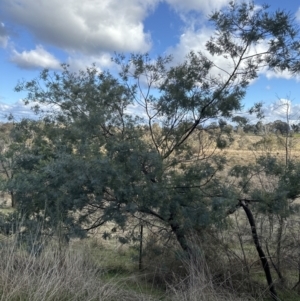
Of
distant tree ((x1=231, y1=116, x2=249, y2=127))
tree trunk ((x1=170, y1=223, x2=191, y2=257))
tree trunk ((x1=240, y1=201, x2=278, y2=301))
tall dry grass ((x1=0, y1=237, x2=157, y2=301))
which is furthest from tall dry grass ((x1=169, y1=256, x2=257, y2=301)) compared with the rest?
distant tree ((x1=231, y1=116, x2=249, y2=127))

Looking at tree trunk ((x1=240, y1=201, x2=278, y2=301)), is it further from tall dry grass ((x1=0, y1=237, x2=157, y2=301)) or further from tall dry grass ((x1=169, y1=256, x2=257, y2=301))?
tall dry grass ((x1=0, y1=237, x2=157, y2=301))

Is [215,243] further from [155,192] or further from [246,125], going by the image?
[246,125]

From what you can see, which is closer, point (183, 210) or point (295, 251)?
point (183, 210)

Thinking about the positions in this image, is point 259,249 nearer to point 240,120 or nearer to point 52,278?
point 240,120

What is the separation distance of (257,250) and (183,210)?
2.08m

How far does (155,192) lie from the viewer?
7.71 m

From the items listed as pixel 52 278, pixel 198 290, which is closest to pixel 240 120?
pixel 198 290

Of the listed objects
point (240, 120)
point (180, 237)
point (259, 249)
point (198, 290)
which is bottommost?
point (198, 290)

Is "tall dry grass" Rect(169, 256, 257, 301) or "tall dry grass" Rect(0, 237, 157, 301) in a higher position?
"tall dry grass" Rect(0, 237, 157, 301)

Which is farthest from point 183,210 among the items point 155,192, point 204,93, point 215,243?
point 204,93

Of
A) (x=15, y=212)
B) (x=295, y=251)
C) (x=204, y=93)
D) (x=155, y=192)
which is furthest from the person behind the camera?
(x=204, y=93)

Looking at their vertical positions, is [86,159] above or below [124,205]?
above

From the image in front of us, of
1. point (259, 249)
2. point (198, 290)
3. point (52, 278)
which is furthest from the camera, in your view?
point (259, 249)

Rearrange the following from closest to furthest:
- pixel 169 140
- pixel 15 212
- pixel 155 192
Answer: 1. pixel 155 192
2. pixel 15 212
3. pixel 169 140
